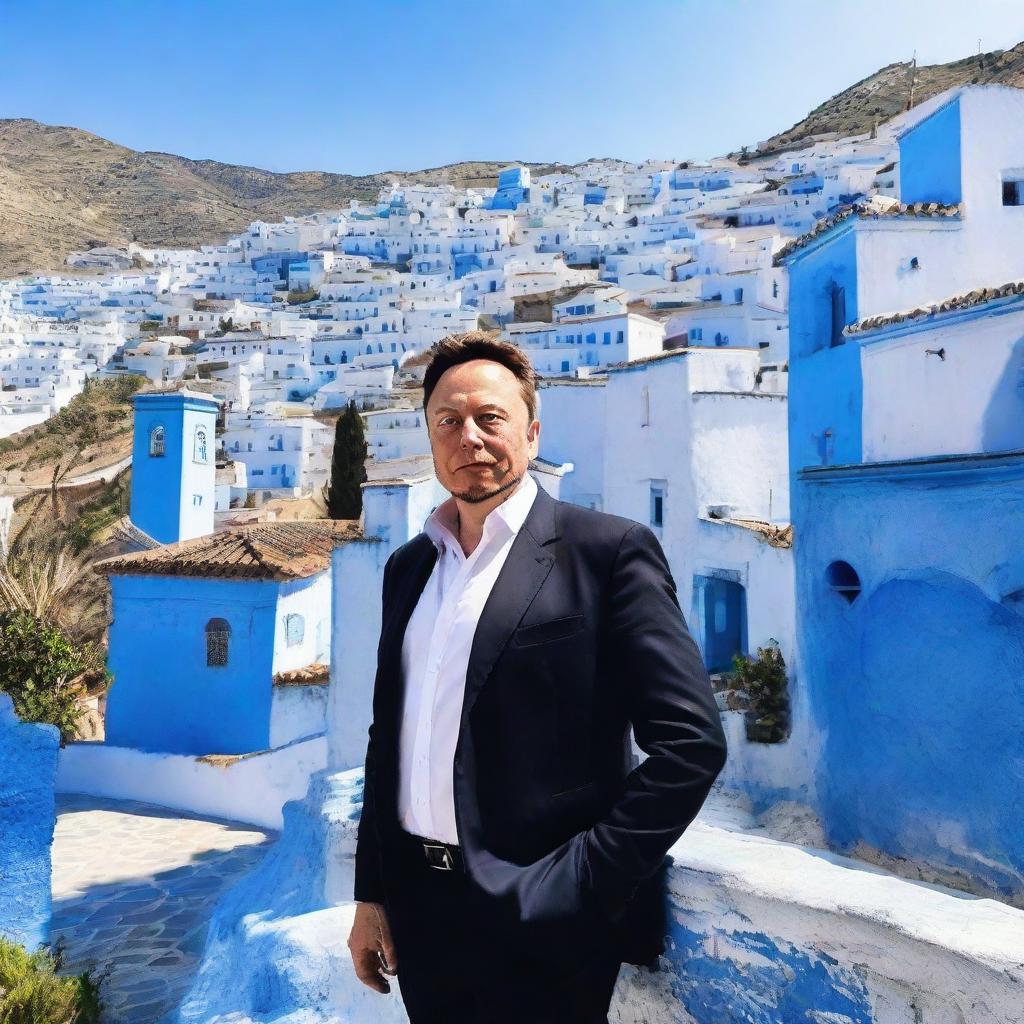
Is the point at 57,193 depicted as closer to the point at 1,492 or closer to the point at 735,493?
the point at 1,492

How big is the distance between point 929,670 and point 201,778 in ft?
30.7

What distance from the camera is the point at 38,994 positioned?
504 cm

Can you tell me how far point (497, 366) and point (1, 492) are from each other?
133ft

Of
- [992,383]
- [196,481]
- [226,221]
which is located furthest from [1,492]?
[226,221]

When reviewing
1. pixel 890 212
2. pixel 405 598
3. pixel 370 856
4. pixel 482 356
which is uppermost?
pixel 890 212

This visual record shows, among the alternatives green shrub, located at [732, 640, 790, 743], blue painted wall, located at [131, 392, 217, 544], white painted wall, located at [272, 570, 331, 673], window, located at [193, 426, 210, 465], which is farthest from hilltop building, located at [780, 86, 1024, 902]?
window, located at [193, 426, 210, 465]

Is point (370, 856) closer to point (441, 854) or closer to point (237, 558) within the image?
point (441, 854)

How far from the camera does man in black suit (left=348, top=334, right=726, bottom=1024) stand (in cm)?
172

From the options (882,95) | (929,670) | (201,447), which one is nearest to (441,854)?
(929,670)

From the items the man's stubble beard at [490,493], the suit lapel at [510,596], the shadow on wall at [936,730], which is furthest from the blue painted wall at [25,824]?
the shadow on wall at [936,730]

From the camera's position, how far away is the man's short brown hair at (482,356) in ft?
7.13

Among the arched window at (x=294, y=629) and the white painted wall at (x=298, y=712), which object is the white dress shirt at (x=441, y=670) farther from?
the arched window at (x=294, y=629)

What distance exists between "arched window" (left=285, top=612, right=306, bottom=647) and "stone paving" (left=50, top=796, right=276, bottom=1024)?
2.99m

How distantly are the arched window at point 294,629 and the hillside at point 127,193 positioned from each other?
293 ft
